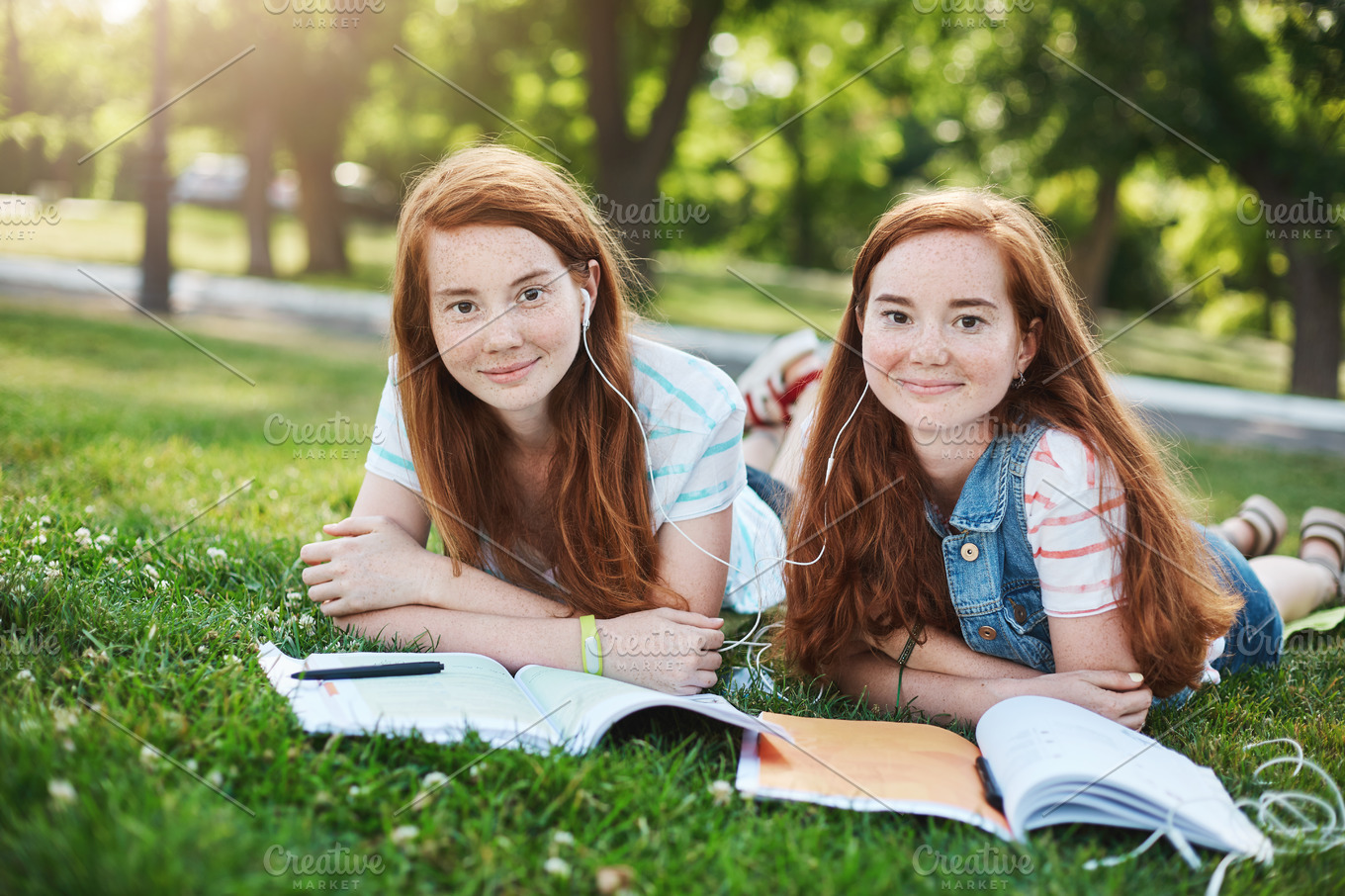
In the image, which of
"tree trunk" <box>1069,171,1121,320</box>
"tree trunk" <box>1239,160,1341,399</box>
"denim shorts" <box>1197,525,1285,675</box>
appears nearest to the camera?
"denim shorts" <box>1197,525,1285,675</box>

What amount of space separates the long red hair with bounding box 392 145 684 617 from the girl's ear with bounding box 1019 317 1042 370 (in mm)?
1054

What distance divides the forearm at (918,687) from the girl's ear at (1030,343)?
84 centimetres

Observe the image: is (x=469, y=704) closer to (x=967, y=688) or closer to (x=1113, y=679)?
(x=967, y=688)

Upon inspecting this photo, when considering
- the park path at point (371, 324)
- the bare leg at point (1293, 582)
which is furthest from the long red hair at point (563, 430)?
the park path at point (371, 324)

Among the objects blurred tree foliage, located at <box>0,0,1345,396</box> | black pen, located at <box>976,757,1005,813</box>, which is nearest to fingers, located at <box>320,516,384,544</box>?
black pen, located at <box>976,757,1005,813</box>

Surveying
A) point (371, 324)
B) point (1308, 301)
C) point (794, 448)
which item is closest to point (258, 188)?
point (371, 324)

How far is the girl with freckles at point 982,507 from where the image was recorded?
2.37 meters

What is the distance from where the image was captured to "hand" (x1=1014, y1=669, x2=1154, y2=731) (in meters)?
2.33

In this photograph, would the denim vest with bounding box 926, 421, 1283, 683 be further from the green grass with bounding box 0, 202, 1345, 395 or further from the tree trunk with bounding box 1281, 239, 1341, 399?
the tree trunk with bounding box 1281, 239, 1341, 399

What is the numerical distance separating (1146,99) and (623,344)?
11.0 meters

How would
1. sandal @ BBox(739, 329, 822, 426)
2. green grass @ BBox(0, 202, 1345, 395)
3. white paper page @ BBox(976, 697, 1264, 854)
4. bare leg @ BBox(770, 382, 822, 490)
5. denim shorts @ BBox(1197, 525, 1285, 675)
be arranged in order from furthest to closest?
green grass @ BBox(0, 202, 1345, 395) < sandal @ BBox(739, 329, 822, 426) < bare leg @ BBox(770, 382, 822, 490) < denim shorts @ BBox(1197, 525, 1285, 675) < white paper page @ BBox(976, 697, 1264, 854)

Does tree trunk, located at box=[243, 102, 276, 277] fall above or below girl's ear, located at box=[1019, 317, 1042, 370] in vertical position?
above

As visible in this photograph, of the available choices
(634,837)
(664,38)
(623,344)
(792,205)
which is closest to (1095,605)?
(634,837)

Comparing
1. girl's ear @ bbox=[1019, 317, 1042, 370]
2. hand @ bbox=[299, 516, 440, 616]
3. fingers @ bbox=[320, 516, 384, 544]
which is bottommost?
hand @ bbox=[299, 516, 440, 616]
